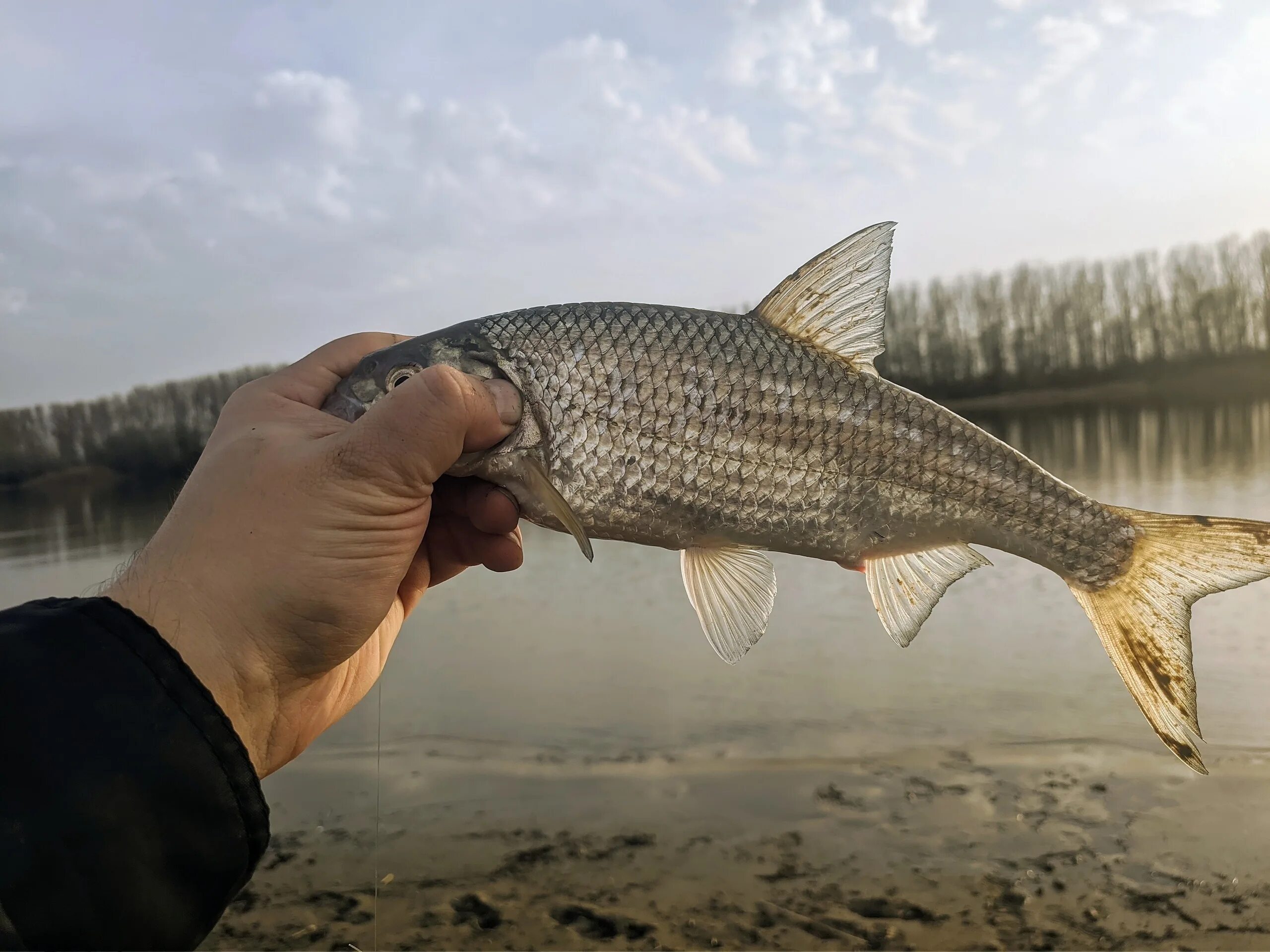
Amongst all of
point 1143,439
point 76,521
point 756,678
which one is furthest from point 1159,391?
point 76,521

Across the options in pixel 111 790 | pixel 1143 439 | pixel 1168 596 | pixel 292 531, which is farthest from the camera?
pixel 1143 439

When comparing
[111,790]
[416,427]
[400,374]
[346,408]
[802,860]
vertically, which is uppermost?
[400,374]

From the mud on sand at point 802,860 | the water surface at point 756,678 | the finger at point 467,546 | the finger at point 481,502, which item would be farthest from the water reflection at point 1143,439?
the finger at point 481,502

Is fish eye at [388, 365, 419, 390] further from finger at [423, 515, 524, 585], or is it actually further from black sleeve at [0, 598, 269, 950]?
black sleeve at [0, 598, 269, 950]

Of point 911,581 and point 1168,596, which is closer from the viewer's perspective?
point 1168,596

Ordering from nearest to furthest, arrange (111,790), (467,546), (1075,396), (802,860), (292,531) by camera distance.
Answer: (111,790) → (292,531) → (467,546) → (802,860) → (1075,396)

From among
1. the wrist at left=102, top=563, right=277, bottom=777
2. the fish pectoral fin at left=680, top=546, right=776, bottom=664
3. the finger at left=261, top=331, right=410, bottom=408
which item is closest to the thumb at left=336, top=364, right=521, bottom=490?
the finger at left=261, top=331, right=410, bottom=408

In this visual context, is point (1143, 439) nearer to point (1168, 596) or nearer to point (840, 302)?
point (1168, 596)

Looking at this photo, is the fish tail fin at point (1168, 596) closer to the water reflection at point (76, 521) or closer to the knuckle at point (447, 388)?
the knuckle at point (447, 388)
